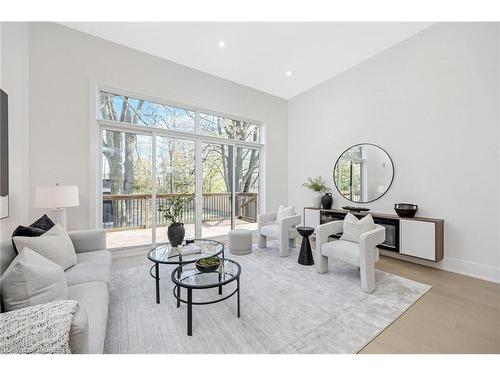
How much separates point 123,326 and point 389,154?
4.26m

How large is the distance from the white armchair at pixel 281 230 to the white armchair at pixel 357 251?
0.73 m

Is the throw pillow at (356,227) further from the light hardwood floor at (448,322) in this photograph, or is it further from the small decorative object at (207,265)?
the small decorative object at (207,265)

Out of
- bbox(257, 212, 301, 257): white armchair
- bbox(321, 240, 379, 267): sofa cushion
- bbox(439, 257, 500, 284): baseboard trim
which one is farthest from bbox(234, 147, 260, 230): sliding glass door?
bbox(439, 257, 500, 284): baseboard trim

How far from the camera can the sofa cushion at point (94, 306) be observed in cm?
117

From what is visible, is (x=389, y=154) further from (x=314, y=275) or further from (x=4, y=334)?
(x=4, y=334)

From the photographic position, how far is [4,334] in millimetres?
899

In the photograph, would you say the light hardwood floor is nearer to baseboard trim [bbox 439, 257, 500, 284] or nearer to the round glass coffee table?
baseboard trim [bbox 439, 257, 500, 284]

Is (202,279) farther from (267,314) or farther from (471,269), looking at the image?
(471,269)

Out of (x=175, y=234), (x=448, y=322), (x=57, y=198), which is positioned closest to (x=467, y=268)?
(x=448, y=322)

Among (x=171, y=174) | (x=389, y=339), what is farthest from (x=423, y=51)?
(x=171, y=174)

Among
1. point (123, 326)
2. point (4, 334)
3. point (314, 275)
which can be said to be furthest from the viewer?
point (314, 275)

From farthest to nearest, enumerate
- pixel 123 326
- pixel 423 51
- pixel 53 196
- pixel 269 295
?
pixel 423 51 < pixel 53 196 < pixel 269 295 < pixel 123 326

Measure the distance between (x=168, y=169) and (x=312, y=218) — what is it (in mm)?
3031

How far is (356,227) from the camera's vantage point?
2.82m
